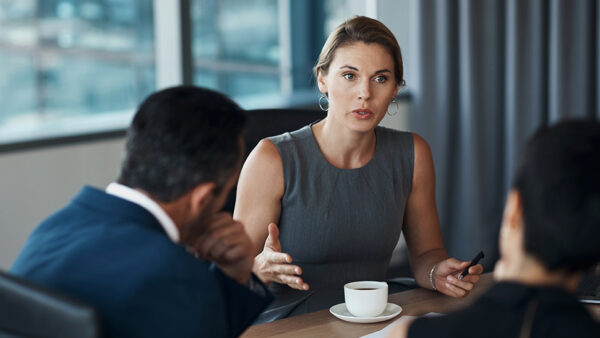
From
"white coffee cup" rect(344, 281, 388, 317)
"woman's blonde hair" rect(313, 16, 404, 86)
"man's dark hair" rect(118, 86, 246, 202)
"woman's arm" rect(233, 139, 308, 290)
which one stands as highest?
"woman's blonde hair" rect(313, 16, 404, 86)

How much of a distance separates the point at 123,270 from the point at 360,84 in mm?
1062

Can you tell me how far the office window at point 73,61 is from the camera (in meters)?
3.41

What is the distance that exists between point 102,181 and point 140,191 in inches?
77.7

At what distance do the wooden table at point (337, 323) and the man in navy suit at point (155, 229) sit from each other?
177 millimetres

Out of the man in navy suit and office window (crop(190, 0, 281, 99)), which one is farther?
office window (crop(190, 0, 281, 99))

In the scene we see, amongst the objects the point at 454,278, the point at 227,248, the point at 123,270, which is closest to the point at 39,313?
the point at 123,270

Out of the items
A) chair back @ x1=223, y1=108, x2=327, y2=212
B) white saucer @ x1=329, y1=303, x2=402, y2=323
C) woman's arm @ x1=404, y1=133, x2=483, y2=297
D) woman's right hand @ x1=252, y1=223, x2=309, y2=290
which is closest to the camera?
white saucer @ x1=329, y1=303, x2=402, y2=323

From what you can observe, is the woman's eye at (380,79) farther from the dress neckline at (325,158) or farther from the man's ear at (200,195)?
the man's ear at (200,195)

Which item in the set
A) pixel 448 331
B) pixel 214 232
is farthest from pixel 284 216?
pixel 448 331

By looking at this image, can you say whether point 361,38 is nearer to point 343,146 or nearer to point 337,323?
point 343,146

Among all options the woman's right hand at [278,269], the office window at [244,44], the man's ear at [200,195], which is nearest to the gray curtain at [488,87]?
the office window at [244,44]

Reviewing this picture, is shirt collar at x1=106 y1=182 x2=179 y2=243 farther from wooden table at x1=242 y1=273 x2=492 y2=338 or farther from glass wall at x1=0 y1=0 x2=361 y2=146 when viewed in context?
glass wall at x1=0 y1=0 x2=361 y2=146

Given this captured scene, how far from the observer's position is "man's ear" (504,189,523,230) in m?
0.83

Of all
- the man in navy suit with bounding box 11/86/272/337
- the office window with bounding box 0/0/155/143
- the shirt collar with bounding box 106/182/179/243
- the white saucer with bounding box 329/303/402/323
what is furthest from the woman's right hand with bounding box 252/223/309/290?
the office window with bounding box 0/0/155/143
